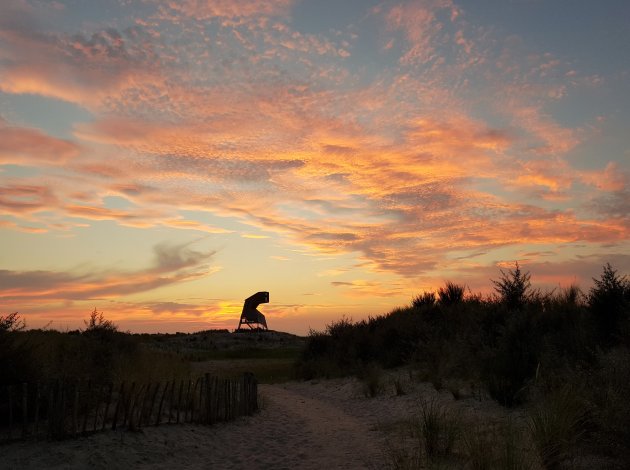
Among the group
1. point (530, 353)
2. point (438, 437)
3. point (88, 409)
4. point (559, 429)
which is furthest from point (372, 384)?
point (559, 429)

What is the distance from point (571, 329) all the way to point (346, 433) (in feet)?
21.5

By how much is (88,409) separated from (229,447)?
109 inches

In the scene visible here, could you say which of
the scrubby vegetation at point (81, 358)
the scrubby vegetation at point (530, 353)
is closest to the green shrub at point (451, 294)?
the scrubby vegetation at point (530, 353)

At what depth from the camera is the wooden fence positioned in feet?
26.3

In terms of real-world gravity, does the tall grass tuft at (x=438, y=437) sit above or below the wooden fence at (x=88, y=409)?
below

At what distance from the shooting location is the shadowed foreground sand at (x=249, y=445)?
25.3 ft

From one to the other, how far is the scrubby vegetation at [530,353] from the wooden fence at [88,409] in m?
6.39

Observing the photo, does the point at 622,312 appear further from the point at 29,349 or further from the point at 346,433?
the point at 29,349

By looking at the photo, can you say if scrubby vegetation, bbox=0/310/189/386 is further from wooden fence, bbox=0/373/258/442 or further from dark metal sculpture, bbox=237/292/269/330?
dark metal sculpture, bbox=237/292/269/330

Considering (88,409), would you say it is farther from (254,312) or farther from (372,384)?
(254,312)

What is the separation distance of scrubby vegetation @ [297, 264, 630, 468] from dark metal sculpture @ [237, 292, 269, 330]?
70.2ft

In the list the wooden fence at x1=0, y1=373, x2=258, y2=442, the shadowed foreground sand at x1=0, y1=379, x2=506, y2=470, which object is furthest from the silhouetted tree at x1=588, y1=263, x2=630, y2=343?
the wooden fence at x1=0, y1=373, x2=258, y2=442

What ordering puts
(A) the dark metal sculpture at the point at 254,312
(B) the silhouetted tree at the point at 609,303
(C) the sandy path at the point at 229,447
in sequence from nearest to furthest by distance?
(C) the sandy path at the point at 229,447 < (B) the silhouetted tree at the point at 609,303 < (A) the dark metal sculpture at the point at 254,312

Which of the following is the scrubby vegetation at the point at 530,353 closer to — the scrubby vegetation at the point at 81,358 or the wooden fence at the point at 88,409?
the wooden fence at the point at 88,409
